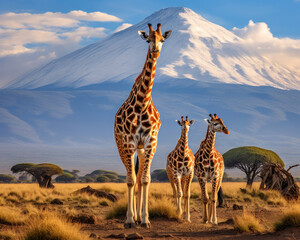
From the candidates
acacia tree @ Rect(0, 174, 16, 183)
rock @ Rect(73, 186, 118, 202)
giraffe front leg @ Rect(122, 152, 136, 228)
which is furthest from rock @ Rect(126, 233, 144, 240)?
acacia tree @ Rect(0, 174, 16, 183)

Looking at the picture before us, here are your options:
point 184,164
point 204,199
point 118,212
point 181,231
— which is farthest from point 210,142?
point 181,231

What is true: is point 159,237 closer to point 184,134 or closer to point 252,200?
point 184,134

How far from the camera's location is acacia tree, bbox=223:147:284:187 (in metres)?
45.9

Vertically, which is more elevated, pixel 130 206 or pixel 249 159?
pixel 249 159

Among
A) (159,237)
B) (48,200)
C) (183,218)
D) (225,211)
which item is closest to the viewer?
(159,237)

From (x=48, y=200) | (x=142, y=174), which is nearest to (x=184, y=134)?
(x=142, y=174)

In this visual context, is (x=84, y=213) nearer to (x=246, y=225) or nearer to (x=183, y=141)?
(x=183, y=141)

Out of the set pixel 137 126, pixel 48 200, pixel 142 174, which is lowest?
pixel 48 200

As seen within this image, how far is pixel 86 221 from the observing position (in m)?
16.9

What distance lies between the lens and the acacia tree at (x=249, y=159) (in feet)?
151

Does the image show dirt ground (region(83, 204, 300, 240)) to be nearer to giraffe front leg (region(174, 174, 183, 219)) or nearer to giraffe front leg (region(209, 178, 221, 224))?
giraffe front leg (region(209, 178, 221, 224))

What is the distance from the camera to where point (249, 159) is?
46281mm

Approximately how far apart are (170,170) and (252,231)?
17.1 feet

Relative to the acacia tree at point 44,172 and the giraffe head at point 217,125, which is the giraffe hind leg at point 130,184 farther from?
the acacia tree at point 44,172
